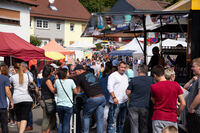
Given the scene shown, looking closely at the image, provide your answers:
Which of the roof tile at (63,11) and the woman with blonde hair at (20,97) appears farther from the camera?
the roof tile at (63,11)

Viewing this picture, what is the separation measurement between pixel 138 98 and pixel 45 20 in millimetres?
39199

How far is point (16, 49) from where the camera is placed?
11594 mm

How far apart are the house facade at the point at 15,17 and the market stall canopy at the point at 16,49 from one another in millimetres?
10470

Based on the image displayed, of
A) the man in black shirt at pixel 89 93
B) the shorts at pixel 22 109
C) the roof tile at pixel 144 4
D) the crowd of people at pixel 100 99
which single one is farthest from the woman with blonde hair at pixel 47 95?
the roof tile at pixel 144 4

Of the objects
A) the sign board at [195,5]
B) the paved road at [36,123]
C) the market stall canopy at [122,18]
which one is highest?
the sign board at [195,5]

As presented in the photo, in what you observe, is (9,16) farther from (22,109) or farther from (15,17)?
(22,109)

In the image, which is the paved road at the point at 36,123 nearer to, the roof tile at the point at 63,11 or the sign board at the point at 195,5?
the sign board at the point at 195,5

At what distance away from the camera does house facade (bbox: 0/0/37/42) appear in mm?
22016

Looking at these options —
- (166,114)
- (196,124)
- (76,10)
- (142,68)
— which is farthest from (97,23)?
(76,10)

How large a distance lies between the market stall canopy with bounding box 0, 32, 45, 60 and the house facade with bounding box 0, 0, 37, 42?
10470 mm

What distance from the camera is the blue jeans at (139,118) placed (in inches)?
251

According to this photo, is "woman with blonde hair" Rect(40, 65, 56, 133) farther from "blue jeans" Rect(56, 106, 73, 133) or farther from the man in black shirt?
the man in black shirt

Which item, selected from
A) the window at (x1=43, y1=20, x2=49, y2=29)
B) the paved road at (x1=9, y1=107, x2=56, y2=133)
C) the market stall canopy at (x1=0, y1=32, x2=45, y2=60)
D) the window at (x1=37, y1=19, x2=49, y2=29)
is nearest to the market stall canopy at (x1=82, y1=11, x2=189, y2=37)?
Answer: the paved road at (x1=9, y1=107, x2=56, y2=133)

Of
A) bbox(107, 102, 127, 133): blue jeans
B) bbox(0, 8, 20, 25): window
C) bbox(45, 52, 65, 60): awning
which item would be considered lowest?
bbox(107, 102, 127, 133): blue jeans
